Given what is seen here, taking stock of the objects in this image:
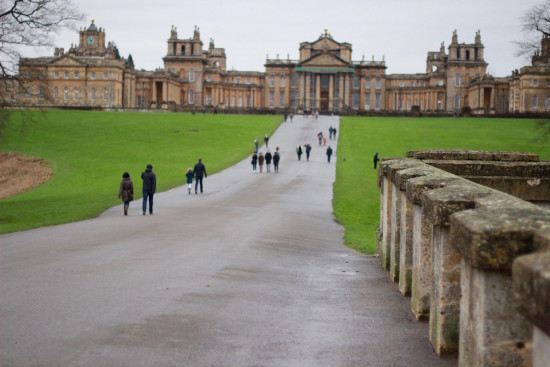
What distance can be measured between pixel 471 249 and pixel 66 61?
129 m

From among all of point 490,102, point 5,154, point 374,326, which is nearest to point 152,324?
point 374,326

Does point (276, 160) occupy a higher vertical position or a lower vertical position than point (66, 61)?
lower

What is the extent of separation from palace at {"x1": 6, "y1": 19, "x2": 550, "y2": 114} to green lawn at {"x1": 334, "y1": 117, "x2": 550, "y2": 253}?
4863 cm

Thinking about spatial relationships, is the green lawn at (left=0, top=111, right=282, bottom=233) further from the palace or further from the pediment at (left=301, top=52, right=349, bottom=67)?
the pediment at (left=301, top=52, right=349, bottom=67)

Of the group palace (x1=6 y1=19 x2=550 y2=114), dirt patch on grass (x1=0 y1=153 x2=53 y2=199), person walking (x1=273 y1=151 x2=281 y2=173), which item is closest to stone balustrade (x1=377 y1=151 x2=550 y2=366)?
dirt patch on grass (x1=0 y1=153 x2=53 y2=199)

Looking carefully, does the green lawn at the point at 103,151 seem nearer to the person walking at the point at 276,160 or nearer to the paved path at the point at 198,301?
the person walking at the point at 276,160

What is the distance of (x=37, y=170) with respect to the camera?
47188 mm

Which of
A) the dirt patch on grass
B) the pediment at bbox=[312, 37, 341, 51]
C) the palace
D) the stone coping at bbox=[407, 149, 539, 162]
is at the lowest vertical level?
the dirt patch on grass

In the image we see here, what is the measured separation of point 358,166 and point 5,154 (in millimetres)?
26395

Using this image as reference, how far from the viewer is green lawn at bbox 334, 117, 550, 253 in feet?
84.5

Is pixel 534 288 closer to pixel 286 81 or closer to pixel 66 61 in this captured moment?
pixel 66 61

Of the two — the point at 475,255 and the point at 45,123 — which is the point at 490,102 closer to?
the point at 45,123

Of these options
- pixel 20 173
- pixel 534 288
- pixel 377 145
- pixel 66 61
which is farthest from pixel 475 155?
pixel 66 61

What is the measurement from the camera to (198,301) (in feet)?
30.3
